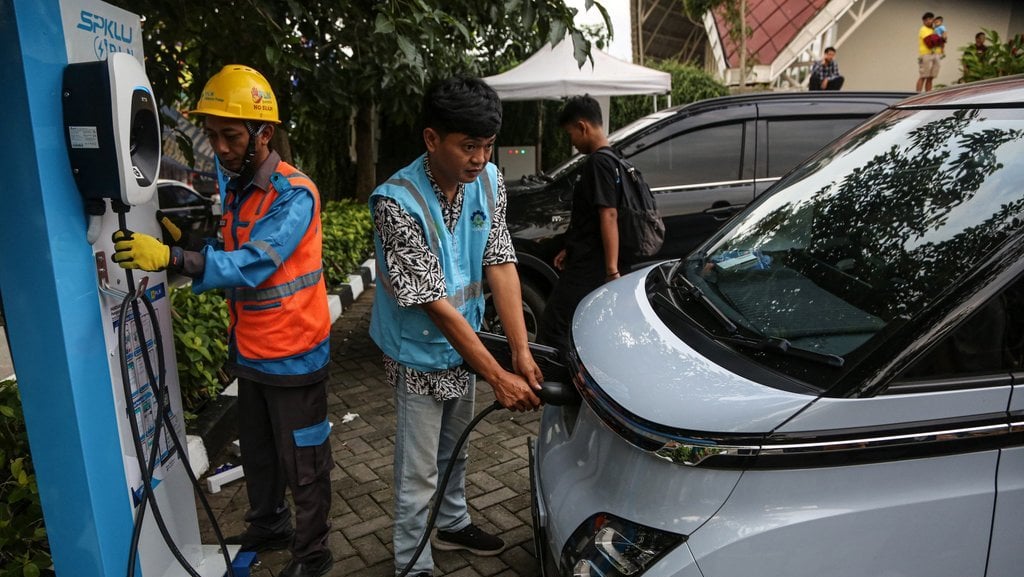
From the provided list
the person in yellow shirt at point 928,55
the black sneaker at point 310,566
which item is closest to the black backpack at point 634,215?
the black sneaker at point 310,566

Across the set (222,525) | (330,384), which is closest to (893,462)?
(222,525)

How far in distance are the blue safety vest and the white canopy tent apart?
744cm

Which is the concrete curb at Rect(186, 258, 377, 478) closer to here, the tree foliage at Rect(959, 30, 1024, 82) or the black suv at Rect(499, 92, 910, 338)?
the black suv at Rect(499, 92, 910, 338)

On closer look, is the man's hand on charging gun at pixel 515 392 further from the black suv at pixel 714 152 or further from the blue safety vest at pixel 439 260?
the black suv at pixel 714 152

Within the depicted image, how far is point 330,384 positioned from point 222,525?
1.78 meters

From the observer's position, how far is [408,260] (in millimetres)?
2293

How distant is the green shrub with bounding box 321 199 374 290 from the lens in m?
7.13

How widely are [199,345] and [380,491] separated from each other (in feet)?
4.49

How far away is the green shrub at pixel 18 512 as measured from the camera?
2535mm

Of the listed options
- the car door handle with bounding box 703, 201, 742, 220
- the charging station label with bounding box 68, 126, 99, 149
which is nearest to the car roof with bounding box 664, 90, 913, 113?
the car door handle with bounding box 703, 201, 742, 220

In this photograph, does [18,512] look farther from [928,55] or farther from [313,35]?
[928,55]

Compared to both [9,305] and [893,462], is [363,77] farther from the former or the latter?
[893,462]

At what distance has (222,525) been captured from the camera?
3.26 meters

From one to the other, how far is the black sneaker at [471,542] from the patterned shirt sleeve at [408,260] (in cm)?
117
